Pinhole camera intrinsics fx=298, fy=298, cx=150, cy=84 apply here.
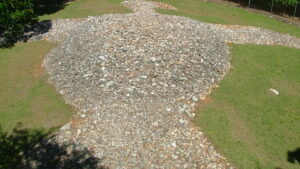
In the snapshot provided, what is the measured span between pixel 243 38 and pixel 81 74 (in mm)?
11717

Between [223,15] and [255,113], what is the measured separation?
14.1m

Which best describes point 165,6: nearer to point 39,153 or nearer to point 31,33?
point 31,33

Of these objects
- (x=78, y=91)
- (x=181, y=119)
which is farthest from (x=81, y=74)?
(x=181, y=119)

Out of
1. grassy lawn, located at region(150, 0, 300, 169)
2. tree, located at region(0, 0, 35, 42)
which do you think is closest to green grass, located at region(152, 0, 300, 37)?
grassy lawn, located at region(150, 0, 300, 169)

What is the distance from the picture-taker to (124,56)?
15.0m

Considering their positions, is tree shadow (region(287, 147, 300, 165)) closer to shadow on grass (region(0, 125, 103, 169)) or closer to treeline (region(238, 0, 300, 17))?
shadow on grass (region(0, 125, 103, 169))

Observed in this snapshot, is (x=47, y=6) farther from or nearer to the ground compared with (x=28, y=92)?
farther from the ground

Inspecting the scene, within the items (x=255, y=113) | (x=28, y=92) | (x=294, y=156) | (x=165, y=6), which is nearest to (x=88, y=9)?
(x=165, y=6)

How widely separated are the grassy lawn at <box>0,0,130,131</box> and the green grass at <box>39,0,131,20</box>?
194 inches

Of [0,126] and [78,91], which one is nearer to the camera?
[0,126]

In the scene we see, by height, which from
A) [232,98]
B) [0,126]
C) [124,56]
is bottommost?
[0,126]

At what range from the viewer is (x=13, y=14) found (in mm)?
18734

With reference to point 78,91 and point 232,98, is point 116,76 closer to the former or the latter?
point 78,91

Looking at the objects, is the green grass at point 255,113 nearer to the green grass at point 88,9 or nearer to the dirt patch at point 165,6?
the dirt patch at point 165,6
